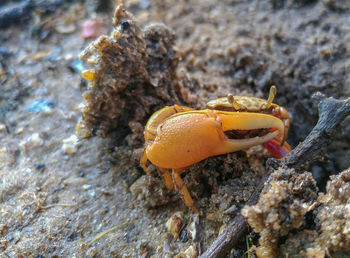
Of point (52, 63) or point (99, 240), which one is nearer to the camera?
point (99, 240)

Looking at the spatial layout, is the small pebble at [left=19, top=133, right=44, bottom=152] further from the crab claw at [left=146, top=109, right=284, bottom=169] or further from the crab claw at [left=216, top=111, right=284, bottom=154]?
the crab claw at [left=216, top=111, right=284, bottom=154]

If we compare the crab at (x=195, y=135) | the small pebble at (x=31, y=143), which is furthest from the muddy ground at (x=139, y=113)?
the crab at (x=195, y=135)

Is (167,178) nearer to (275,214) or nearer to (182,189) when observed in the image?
(182,189)

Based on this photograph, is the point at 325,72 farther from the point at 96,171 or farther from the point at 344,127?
the point at 96,171

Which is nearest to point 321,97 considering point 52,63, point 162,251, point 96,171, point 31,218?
point 162,251

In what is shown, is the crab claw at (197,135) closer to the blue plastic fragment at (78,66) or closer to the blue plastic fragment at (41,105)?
the blue plastic fragment at (41,105)

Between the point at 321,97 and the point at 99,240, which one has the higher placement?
the point at 321,97
